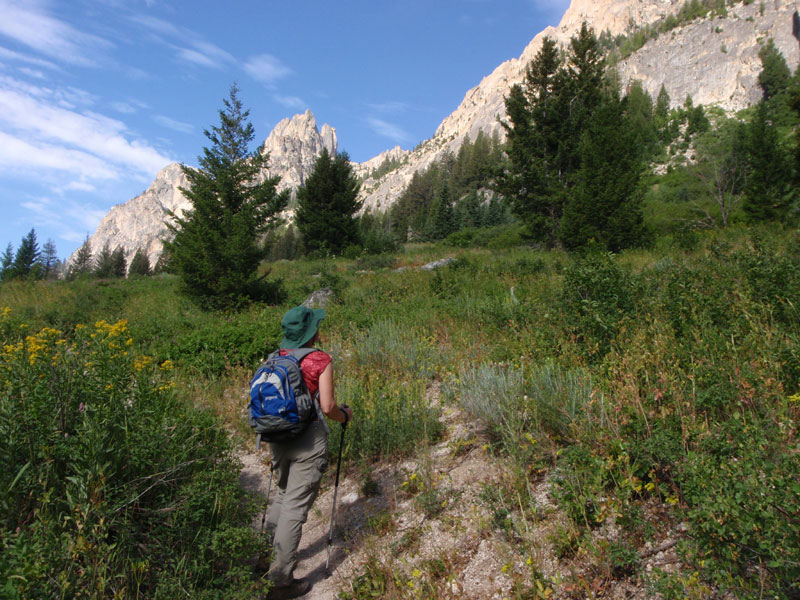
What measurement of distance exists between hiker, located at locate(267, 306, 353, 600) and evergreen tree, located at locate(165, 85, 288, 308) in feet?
29.6

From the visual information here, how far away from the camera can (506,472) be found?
3227 mm

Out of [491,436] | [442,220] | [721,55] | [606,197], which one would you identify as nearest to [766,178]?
[606,197]

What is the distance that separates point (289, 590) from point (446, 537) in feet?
3.78

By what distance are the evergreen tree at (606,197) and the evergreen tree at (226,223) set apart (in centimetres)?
1098

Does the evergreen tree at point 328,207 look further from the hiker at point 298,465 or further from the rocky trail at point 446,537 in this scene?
the hiker at point 298,465

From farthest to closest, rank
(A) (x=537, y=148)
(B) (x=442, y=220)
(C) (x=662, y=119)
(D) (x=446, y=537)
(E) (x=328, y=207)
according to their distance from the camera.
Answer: (C) (x=662, y=119) → (B) (x=442, y=220) → (E) (x=328, y=207) → (A) (x=537, y=148) → (D) (x=446, y=537)

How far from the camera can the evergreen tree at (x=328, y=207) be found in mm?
26531

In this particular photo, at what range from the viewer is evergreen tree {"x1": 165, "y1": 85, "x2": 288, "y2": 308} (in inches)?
467

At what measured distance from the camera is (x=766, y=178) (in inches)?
936

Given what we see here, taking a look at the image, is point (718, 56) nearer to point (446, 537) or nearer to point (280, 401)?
point (446, 537)

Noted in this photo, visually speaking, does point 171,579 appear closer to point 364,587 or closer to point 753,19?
point 364,587

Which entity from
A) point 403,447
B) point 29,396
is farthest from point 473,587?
point 29,396

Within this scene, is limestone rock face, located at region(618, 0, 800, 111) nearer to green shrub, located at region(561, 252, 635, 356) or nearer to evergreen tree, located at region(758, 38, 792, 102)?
evergreen tree, located at region(758, 38, 792, 102)

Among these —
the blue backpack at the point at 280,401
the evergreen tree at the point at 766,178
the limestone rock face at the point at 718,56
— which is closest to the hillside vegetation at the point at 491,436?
the blue backpack at the point at 280,401
